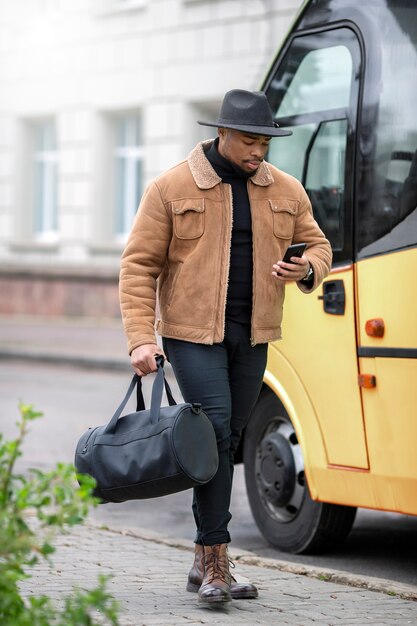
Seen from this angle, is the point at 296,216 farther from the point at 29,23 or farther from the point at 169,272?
the point at 29,23

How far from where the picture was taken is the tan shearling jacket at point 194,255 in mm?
5320

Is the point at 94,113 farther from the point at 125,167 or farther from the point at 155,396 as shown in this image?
the point at 155,396

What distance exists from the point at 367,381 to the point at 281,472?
88 cm

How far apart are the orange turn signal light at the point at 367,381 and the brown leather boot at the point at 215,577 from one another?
38.5 inches

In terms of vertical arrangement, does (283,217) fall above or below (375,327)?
above

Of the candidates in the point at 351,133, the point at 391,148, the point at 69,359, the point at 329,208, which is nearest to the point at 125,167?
the point at 69,359

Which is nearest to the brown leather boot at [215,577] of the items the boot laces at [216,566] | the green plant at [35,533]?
the boot laces at [216,566]

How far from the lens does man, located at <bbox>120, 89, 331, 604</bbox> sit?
209 inches

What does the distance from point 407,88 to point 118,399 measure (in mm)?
9206

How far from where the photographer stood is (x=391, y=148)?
19.5ft

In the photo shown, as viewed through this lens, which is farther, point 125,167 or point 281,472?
point 125,167

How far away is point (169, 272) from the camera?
17.9 ft

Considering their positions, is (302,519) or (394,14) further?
(302,519)

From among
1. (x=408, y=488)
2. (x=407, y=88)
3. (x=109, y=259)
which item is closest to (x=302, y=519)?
(x=408, y=488)
